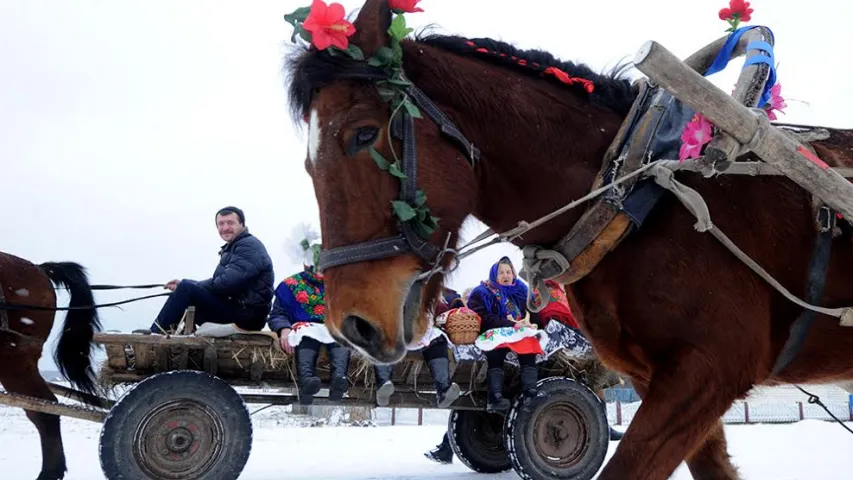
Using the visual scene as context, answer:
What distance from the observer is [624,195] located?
2.34 metres

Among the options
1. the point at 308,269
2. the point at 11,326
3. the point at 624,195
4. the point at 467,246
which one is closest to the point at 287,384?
the point at 308,269

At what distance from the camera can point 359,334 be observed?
215 cm

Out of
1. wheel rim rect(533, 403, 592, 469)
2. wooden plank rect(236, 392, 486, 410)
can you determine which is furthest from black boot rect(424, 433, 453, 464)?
wheel rim rect(533, 403, 592, 469)

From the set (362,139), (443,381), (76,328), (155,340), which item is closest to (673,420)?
(362,139)

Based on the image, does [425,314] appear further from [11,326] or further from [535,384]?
[11,326]

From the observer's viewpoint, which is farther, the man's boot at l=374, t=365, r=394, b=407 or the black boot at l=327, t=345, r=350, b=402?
the man's boot at l=374, t=365, r=394, b=407

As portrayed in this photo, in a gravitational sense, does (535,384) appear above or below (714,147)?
below

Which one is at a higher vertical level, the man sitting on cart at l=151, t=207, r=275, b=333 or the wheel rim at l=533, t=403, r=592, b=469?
the man sitting on cart at l=151, t=207, r=275, b=333

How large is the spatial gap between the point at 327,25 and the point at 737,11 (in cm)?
161

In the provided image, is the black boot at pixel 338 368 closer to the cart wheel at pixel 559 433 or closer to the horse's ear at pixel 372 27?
the cart wheel at pixel 559 433

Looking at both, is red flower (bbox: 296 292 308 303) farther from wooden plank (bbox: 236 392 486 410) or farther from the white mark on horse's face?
the white mark on horse's face

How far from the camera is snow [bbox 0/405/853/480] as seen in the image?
6.62m

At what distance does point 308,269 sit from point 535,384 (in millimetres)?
2185

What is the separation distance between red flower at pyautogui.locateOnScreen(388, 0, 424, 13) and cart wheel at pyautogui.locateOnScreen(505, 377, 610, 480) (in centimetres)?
436
